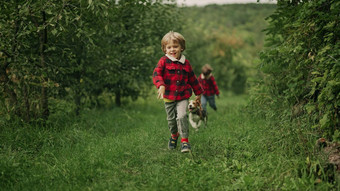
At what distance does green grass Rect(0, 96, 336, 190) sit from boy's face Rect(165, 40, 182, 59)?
1413 millimetres

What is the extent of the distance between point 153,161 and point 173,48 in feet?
5.33

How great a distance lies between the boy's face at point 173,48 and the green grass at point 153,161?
1.41m

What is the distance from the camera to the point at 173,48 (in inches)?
177

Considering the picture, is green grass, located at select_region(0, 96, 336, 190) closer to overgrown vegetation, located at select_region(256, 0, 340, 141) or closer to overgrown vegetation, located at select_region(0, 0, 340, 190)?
overgrown vegetation, located at select_region(0, 0, 340, 190)

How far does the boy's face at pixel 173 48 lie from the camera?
14.7 ft

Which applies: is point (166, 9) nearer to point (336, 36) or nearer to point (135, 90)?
point (135, 90)

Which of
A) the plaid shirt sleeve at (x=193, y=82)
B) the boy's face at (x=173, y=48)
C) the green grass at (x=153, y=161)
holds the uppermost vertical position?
the boy's face at (x=173, y=48)

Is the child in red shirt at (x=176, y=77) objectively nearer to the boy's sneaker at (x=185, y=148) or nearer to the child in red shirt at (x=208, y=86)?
the boy's sneaker at (x=185, y=148)

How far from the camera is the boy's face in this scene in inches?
176

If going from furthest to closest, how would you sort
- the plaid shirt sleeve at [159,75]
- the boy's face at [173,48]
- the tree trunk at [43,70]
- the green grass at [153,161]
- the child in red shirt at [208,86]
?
the child in red shirt at [208,86] → the tree trunk at [43,70] → the boy's face at [173,48] → the plaid shirt sleeve at [159,75] → the green grass at [153,161]

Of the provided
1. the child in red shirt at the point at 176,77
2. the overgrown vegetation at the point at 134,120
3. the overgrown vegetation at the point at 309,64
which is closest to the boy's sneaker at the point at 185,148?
the child in red shirt at the point at 176,77

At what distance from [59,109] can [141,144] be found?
2.14 metres

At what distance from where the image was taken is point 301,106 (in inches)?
182

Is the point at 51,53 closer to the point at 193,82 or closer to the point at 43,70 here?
the point at 43,70
